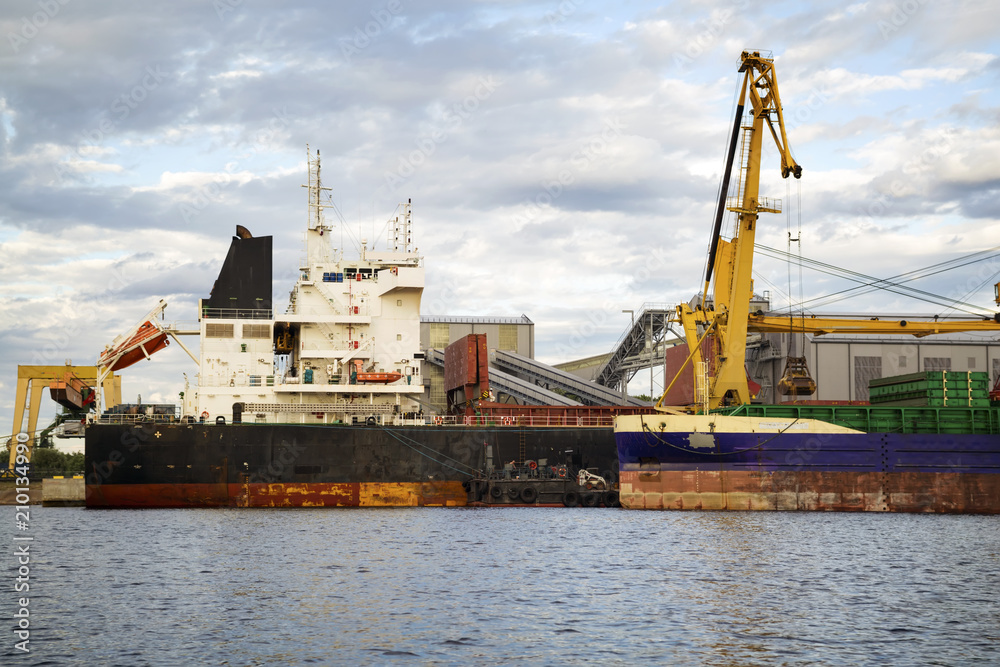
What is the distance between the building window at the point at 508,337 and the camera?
81.3m

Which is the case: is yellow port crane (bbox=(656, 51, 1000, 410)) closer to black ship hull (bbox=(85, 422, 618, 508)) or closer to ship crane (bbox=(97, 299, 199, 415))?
black ship hull (bbox=(85, 422, 618, 508))

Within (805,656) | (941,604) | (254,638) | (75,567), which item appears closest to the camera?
(805,656)

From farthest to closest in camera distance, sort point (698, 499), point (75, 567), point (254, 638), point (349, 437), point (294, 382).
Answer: point (294, 382) → point (349, 437) → point (698, 499) → point (75, 567) → point (254, 638)

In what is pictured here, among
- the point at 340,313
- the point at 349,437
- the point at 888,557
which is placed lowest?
the point at 888,557

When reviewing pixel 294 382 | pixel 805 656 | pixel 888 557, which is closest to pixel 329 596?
pixel 805 656

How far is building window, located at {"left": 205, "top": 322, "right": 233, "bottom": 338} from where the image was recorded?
43844 millimetres

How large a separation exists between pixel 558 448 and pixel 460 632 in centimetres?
2710

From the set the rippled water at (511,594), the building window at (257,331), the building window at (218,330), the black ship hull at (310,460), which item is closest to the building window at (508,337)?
the black ship hull at (310,460)

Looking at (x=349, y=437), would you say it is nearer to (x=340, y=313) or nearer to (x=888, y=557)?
(x=340, y=313)

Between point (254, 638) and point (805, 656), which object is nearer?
point (805, 656)

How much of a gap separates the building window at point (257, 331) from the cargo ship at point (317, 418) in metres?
0.05

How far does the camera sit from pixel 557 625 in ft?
54.7

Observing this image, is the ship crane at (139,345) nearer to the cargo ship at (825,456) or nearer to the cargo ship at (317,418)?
the cargo ship at (317,418)

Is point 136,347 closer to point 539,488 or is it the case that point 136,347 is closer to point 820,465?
point 539,488
